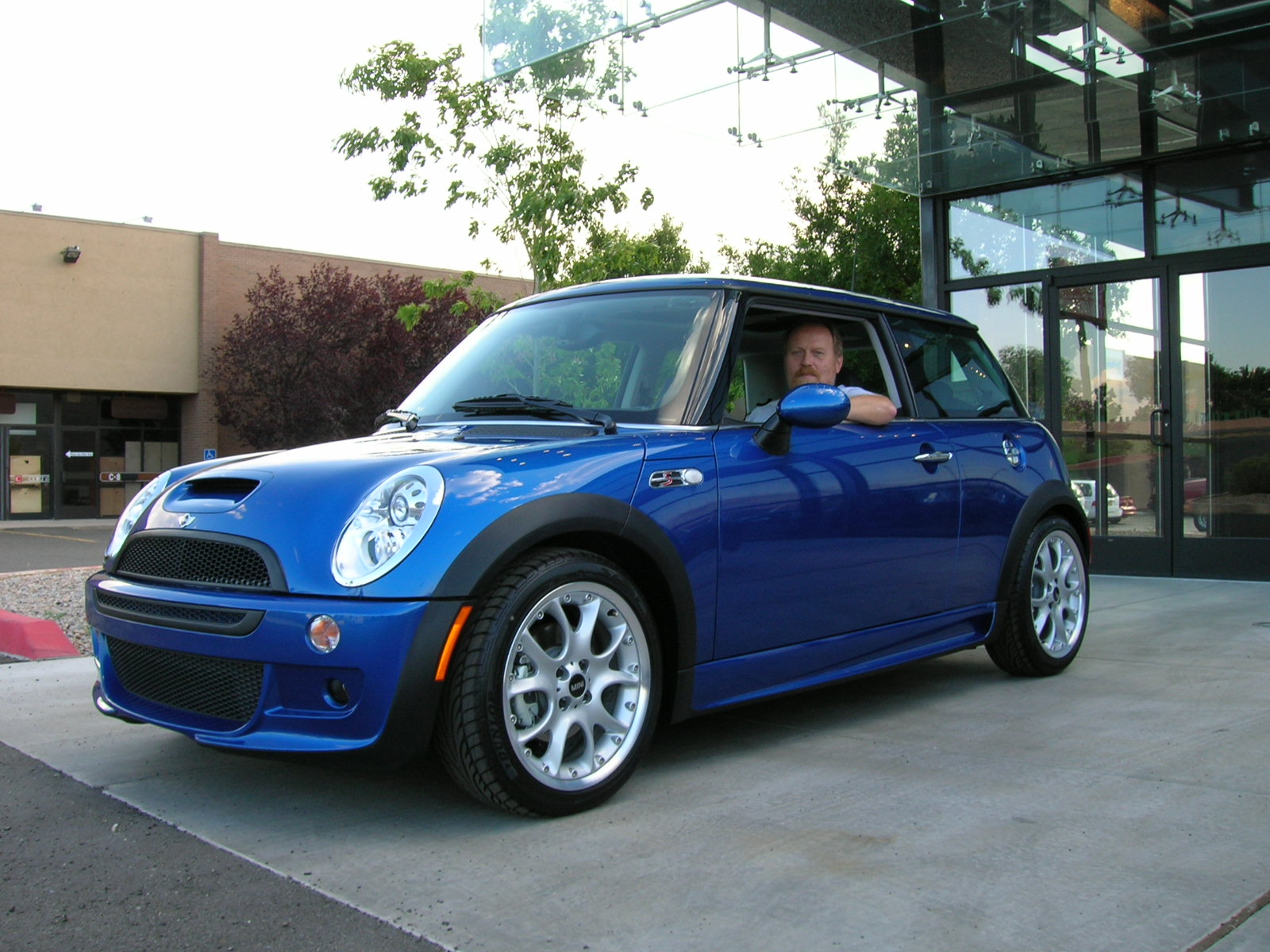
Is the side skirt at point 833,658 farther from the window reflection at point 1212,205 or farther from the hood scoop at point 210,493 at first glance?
the window reflection at point 1212,205

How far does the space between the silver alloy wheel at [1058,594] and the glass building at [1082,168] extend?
4.50 metres

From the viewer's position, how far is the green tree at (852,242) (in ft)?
104

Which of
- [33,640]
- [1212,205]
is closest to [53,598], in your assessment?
[33,640]

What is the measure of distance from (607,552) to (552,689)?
447 mm

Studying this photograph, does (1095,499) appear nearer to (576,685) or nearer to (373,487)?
(576,685)

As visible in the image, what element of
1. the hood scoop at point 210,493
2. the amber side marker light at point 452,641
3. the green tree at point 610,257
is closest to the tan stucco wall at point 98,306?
the green tree at point 610,257

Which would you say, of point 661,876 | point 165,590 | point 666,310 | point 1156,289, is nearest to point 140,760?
point 165,590

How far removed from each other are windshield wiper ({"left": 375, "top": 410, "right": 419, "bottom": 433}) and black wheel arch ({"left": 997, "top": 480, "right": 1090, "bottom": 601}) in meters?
2.53

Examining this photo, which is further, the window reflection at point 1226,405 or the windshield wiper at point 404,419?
the window reflection at point 1226,405

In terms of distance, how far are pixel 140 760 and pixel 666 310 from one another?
2.33 m

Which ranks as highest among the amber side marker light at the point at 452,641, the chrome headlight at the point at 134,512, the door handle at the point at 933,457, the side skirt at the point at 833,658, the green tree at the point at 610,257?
the green tree at the point at 610,257

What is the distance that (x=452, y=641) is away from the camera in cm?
291

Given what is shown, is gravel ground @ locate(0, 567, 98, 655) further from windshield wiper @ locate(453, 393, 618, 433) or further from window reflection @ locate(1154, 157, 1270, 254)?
window reflection @ locate(1154, 157, 1270, 254)

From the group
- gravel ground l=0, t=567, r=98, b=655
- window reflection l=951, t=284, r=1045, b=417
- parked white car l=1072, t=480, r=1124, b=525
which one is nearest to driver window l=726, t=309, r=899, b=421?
gravel ground l=0, t=567, r=98, b=655
